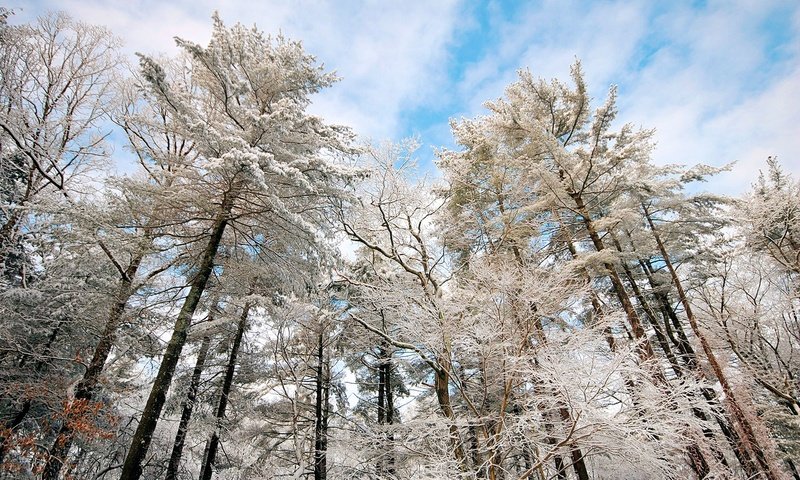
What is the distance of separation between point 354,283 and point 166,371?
4321 mm

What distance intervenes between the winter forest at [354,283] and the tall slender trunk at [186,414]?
0.08m

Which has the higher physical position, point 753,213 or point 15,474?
point 753,213

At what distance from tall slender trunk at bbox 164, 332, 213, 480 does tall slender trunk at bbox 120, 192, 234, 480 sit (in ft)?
10.3

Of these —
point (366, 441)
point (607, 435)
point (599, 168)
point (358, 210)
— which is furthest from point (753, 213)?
point (366, 441)

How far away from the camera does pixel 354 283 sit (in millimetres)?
8898

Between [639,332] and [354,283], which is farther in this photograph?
[354,283]

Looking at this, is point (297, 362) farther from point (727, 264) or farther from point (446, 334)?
point (727, 264)

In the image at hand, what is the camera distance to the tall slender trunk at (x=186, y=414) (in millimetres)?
8562

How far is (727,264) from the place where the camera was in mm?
8969

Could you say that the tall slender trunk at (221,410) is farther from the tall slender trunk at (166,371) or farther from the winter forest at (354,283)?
the tall slender trunk at (166,371)

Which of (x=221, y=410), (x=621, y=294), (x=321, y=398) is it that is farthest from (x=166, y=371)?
(x=621, y=294)

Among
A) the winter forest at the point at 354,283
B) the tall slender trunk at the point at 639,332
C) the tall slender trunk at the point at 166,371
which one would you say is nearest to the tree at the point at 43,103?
the winter forest at the point at 354,283

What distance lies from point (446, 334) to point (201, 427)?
6657mm

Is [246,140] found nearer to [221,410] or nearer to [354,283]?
[354,283]
